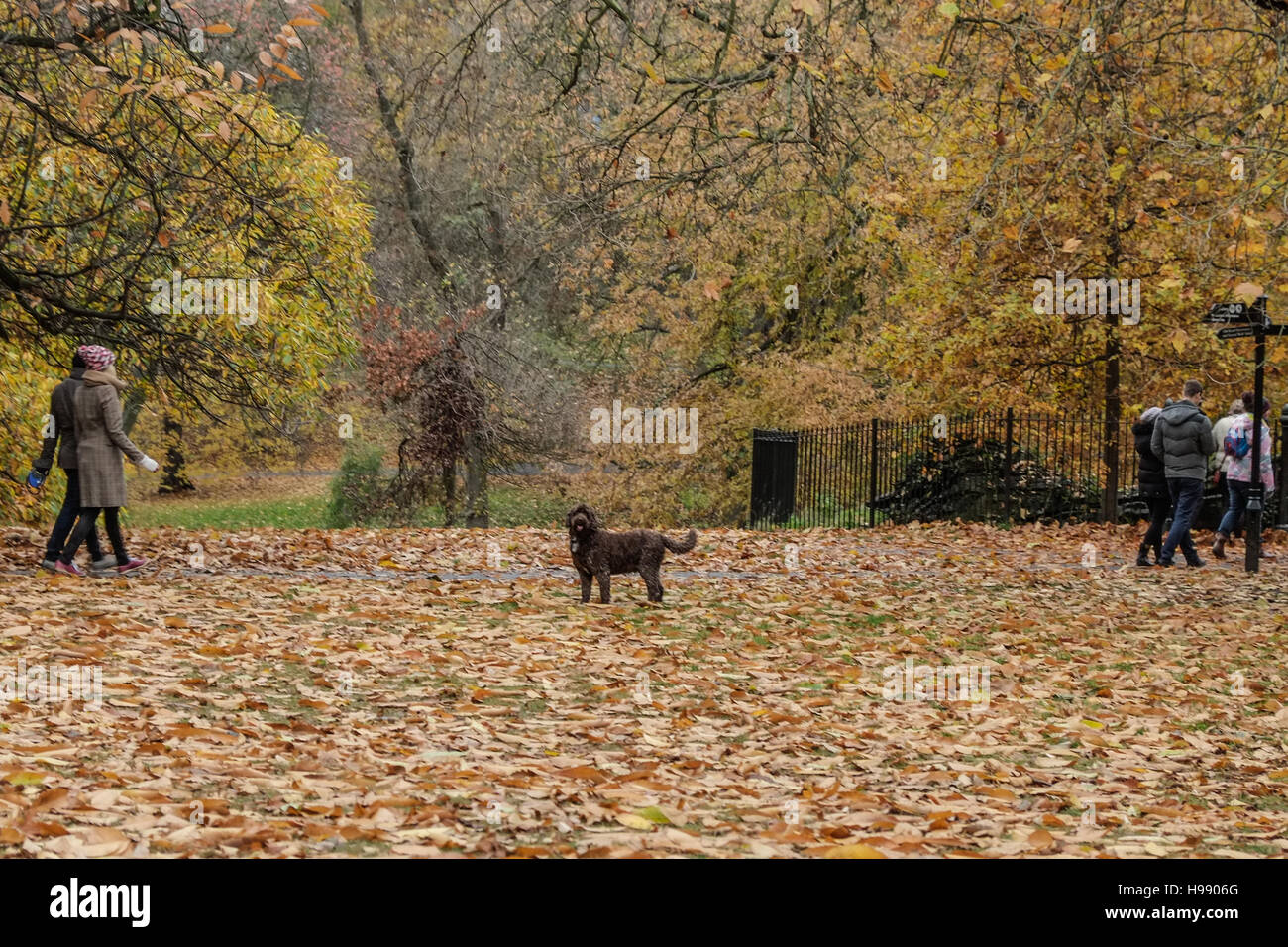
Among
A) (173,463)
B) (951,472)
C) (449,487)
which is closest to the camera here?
(951,472)

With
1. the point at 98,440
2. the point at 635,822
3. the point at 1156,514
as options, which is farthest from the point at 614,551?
the point at 1156,514

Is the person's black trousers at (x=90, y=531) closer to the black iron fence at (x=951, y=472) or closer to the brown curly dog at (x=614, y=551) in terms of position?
the brown curly dog at (x=614, y=551)

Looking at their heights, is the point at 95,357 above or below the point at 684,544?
above

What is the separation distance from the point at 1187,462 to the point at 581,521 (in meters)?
7.71

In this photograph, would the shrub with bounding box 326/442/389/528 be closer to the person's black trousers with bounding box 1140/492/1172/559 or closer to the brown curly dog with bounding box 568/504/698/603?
the person's black trousers with bounding box 1140/492/1172/559

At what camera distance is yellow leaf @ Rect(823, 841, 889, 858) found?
479 cm

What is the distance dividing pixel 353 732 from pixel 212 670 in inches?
71.9

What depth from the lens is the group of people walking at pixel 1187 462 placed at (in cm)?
1477

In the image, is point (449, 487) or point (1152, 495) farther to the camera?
point (449, 487)

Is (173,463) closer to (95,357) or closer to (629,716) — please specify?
(95,357)

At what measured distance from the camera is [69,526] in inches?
472

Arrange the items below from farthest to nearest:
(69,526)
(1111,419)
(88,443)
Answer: (1111,419) → (69,526) → (88,443)

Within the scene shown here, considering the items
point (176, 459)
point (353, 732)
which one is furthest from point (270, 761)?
point (176, 459)

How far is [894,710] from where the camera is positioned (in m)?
7.93
